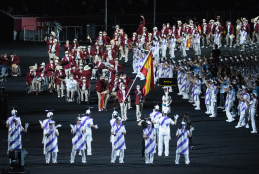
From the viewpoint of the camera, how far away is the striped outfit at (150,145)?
58.5 ft

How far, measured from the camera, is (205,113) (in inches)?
1046

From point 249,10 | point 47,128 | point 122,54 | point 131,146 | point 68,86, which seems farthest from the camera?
point 249,10

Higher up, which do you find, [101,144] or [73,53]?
[73,53]

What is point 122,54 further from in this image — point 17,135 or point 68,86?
point 17,135

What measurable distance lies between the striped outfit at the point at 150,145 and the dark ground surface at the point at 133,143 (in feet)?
0.87

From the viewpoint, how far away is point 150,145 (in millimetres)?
17906

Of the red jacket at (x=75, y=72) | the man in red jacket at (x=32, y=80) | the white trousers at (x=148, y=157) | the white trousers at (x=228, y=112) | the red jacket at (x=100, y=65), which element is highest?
the red jacket at (x=100, y=65)

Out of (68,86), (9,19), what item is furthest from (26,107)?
(9,19)

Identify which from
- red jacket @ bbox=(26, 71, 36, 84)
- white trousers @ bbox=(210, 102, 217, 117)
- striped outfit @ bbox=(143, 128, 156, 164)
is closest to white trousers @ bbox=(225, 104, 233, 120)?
white trousers @ bbox=(210, 102, 217, 117)

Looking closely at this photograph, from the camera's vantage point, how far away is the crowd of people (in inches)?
715

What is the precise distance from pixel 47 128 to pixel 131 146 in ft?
11.5

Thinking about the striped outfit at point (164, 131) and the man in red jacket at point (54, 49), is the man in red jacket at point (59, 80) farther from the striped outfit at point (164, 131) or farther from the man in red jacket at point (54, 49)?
the striped outfit at point (164, 131)

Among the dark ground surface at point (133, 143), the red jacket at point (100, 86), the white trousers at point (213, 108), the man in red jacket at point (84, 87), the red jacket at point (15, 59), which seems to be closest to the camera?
the dark ground surface at point (133, 143)

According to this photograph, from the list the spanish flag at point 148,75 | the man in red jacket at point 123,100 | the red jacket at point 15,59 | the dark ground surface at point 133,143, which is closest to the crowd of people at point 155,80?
the man in red jacket at point 123,100
